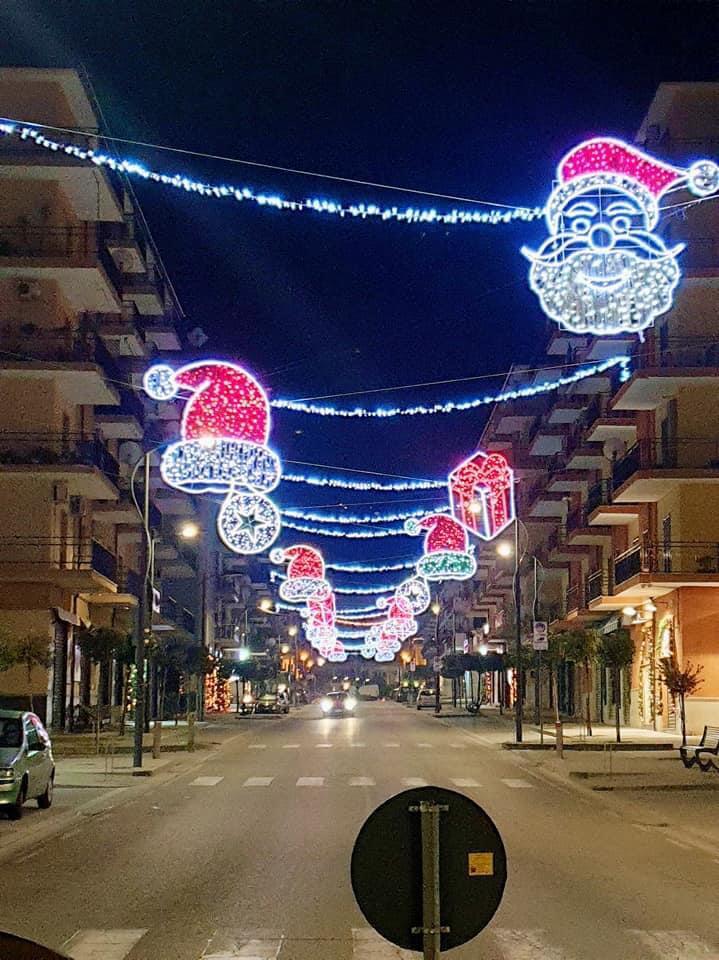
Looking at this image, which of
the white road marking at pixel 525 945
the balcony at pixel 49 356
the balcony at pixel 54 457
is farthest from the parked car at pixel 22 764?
the balcony at pixel 49 356

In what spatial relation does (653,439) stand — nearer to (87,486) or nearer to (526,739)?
(526,739)

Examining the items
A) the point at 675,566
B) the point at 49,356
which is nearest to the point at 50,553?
the point at 49,356

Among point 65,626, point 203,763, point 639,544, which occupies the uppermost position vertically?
point 639,544

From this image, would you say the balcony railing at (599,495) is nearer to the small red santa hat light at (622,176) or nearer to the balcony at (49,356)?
the balcony at (49,356)

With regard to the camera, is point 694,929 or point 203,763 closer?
point 694,929

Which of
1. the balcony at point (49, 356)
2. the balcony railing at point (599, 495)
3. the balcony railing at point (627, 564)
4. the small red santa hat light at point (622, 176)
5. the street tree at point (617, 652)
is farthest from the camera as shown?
the balcony railing at point (599, 495)

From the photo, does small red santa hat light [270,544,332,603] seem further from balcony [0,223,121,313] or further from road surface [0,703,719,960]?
road surface [0,703,719,960]

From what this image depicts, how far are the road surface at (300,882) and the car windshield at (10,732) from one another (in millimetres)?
1340

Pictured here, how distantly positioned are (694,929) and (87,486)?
37.2 metres

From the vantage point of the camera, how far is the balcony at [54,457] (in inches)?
1694

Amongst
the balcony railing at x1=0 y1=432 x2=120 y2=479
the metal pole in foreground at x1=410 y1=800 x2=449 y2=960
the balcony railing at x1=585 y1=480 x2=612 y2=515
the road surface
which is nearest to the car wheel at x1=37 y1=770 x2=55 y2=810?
the road surface

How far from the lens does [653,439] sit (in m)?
46.5

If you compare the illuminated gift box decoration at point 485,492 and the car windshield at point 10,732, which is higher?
the illuminated gift box decoration at point 485,492

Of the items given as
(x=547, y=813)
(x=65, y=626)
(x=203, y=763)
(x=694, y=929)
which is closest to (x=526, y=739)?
(x=203, y=763)
